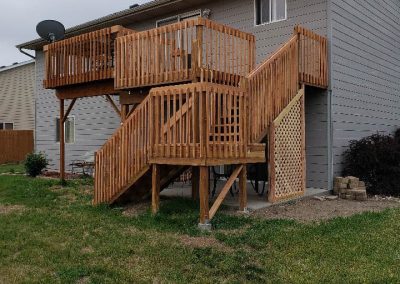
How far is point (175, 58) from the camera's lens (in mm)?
8977

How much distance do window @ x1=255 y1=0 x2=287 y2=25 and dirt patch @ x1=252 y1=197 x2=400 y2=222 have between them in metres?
5.21

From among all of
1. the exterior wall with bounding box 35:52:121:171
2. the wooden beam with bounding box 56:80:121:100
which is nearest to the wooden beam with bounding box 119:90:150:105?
the wooden beam with bounding box 56:80:121:100

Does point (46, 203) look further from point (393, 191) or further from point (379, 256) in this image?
point (393, 191)

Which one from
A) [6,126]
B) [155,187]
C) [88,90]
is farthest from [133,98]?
[6,126]

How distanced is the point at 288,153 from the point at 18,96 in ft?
65.3

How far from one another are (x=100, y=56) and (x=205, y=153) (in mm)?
5329

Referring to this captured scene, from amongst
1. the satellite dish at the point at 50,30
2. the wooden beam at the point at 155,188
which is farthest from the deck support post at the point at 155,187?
the satellite dish at the point at 50,30

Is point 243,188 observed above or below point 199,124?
below

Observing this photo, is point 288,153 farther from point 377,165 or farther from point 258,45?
point 258,45

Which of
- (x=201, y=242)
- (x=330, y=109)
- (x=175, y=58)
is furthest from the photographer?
(x=330, y=109)

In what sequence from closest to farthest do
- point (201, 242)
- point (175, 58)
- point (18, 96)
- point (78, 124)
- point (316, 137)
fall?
point (201, 242) < point (175, 58) < point (316, 137) < point (78, 124) < point (18, 96)

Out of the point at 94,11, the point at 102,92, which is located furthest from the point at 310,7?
the point at 94,11

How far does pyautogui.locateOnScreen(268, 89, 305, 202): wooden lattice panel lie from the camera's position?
888cm

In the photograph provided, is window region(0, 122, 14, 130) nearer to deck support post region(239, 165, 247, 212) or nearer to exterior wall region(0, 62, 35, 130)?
exterior wall region(0, 62, 35, 130)
